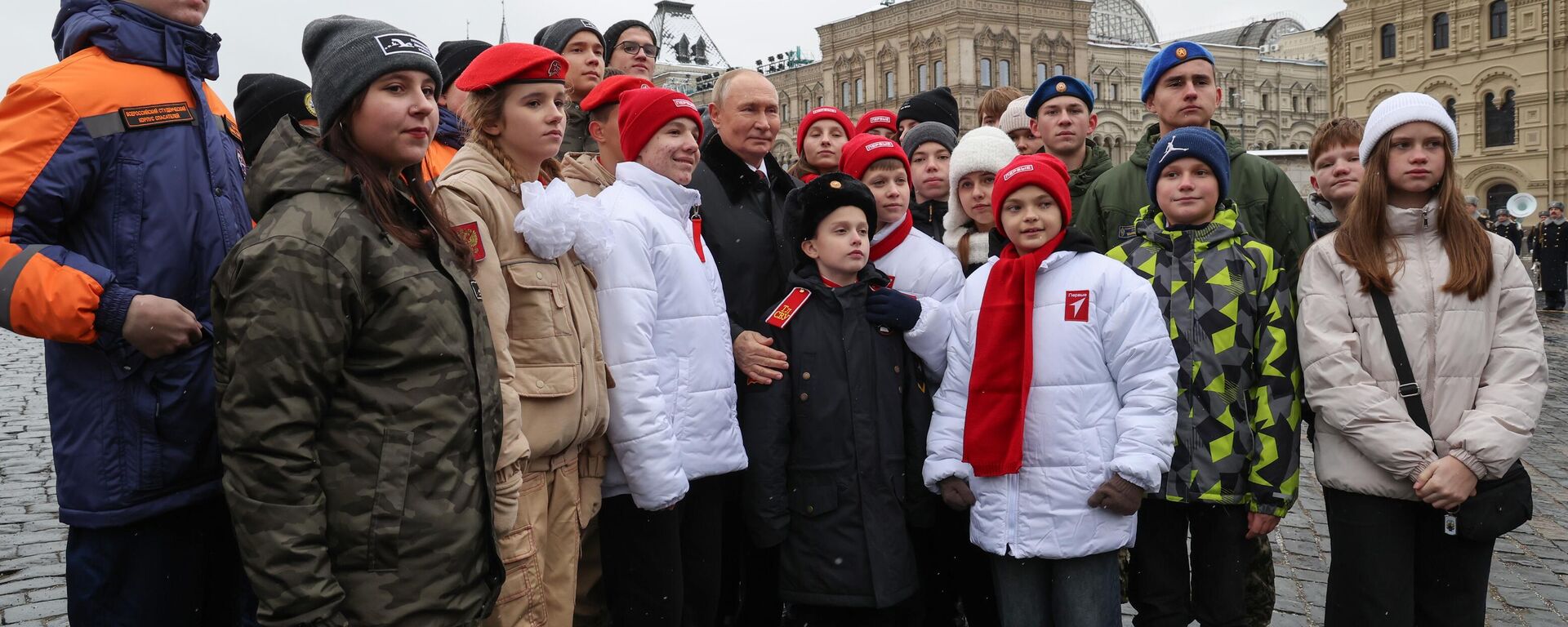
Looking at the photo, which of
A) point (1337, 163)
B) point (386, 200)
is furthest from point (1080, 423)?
point (386, 200)

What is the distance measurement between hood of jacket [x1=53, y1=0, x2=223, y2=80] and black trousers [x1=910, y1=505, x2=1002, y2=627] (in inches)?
115

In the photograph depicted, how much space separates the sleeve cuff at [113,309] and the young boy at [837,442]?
1.92 meters

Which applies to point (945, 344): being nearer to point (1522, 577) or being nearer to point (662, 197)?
point (662, 197)

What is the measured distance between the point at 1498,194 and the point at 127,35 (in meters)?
55.7

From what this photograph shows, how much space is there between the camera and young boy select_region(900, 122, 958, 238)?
488cm

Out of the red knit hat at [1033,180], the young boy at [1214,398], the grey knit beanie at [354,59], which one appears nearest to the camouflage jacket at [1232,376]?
the young boy at [1214,398]

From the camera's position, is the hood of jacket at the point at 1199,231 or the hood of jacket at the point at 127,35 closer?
the hood of jacket at the point at 127,35

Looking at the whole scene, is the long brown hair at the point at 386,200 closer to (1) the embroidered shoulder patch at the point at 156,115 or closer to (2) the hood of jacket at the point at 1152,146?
(1) the embroidered shoulder patch at the point at 156,115

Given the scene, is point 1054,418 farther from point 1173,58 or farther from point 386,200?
point 386,200

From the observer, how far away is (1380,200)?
360cm

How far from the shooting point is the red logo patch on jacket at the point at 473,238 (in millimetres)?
2889

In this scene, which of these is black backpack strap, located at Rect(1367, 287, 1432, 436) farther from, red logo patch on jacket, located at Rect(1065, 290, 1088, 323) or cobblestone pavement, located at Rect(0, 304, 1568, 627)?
cobblestone pavement, located at Rect(0, 304, 1568, 627)

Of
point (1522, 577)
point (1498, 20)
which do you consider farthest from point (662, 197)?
point (1498, 20)

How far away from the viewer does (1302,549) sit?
575 cm
